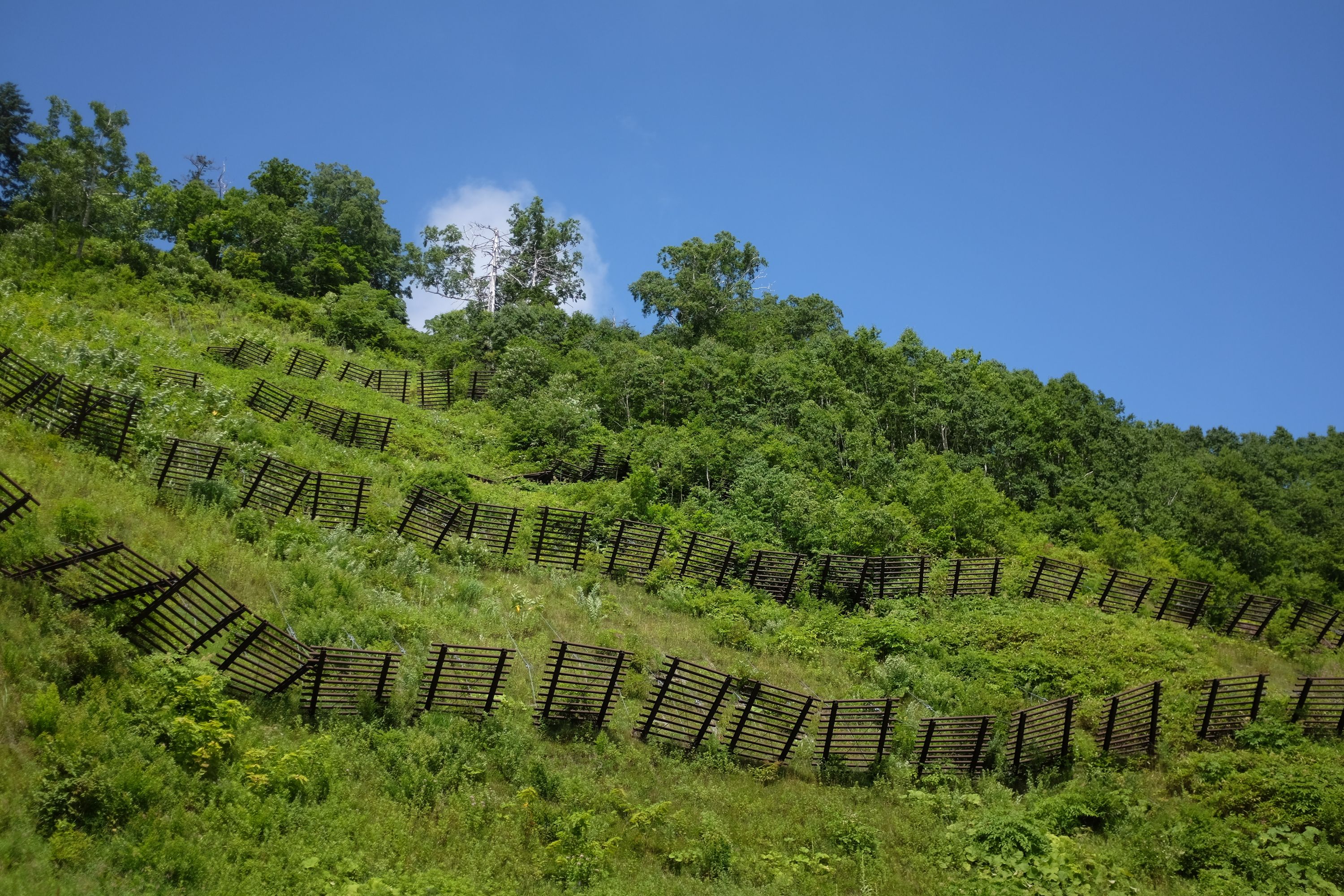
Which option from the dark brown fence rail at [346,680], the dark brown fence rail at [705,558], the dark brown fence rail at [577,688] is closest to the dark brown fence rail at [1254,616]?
the dark brown fence rail at [705,558]

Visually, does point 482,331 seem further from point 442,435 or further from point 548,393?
point 442,435

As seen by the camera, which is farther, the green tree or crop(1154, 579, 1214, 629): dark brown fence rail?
the green tree

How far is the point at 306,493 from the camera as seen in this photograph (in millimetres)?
25344

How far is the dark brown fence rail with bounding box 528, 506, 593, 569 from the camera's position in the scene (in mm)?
27734

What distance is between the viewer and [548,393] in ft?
147

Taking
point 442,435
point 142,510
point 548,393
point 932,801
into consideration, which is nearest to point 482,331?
point 548,393

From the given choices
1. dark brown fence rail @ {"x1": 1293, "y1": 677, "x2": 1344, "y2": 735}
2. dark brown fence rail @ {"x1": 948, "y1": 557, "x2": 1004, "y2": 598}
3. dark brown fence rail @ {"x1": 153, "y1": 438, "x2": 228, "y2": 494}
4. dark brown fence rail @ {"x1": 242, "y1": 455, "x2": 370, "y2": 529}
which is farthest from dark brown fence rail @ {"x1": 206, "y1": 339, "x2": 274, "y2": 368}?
dark brown fence rail @ {"x1": 1293, "y1": 677, "x2": 1344, "y2": 735}

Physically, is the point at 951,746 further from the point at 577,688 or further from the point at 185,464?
the point at 185,464

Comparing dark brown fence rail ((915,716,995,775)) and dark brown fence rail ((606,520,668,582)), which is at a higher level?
dark brown fence rail ((606,520,668,582))

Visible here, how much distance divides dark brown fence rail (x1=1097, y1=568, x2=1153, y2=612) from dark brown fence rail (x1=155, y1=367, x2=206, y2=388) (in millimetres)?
31283

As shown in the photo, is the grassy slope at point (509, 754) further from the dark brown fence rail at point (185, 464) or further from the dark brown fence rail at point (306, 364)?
the dark brown fence rail at point (306, 364)

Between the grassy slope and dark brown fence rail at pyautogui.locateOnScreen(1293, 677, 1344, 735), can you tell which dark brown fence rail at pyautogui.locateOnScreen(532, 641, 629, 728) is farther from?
dark brown fence rail at pyautogui.locateOnScreen(1293, 677, 1344, 735)

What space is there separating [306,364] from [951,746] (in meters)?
34.7

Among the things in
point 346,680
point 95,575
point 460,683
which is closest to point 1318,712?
point 460,683
